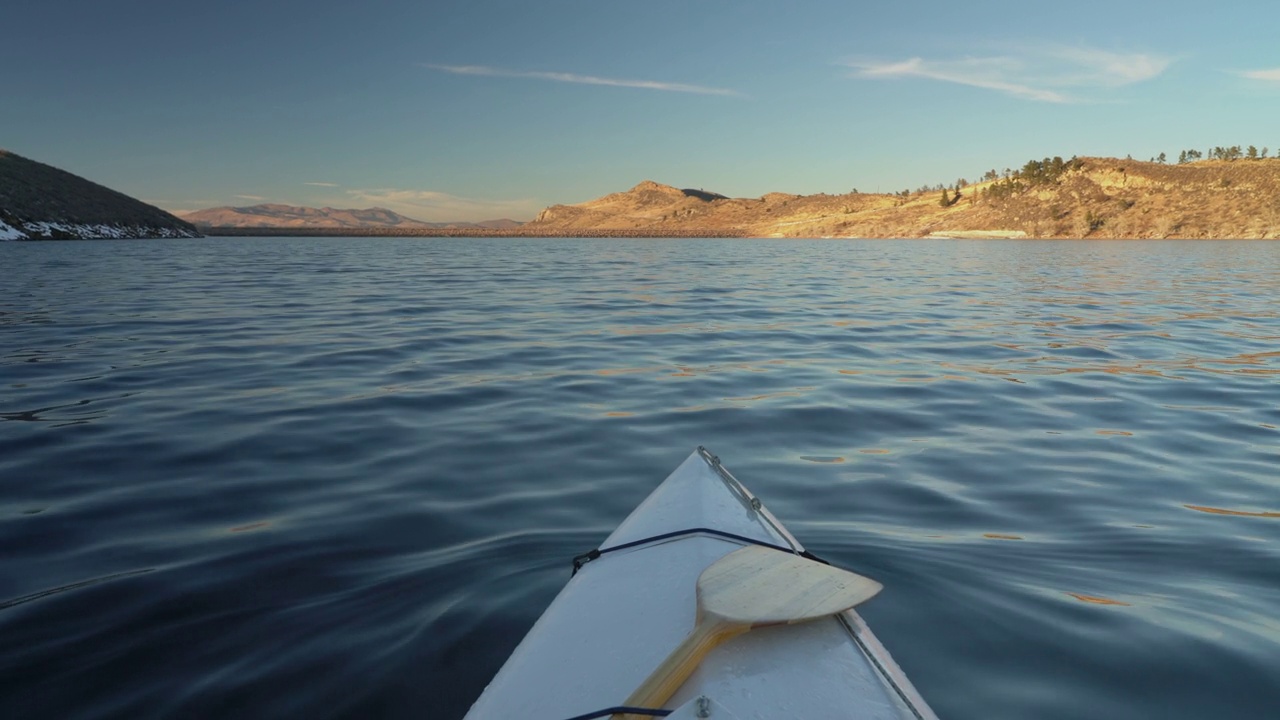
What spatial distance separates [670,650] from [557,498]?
3.23 meters

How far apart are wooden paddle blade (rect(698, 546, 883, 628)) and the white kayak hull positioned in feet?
0.24

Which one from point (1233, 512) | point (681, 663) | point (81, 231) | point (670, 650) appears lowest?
point (1233, 512)

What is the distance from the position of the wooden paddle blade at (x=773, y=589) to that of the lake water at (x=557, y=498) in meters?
0.89

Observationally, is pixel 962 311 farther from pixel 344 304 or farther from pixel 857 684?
pixel 857 684

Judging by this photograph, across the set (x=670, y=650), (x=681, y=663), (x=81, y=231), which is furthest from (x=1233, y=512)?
(x=81, y=231)

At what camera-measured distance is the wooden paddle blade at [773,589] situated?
2.57 meters

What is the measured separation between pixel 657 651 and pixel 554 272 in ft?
104

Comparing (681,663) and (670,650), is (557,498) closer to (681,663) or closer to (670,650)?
(670,650)

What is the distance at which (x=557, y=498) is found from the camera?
570cm

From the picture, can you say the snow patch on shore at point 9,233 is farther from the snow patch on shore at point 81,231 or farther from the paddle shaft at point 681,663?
the paddle shaft at point 681,663

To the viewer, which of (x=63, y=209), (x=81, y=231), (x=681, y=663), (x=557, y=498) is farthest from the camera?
(x=63, y=209)

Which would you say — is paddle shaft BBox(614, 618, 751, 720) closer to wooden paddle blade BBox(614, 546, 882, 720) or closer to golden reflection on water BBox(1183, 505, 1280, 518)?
wooden paddle blade BBox(614, 546, 882, 720)

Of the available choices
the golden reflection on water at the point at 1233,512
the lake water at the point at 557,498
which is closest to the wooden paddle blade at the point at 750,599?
the lake water at the point at 557,498

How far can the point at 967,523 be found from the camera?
5164 millimetres
